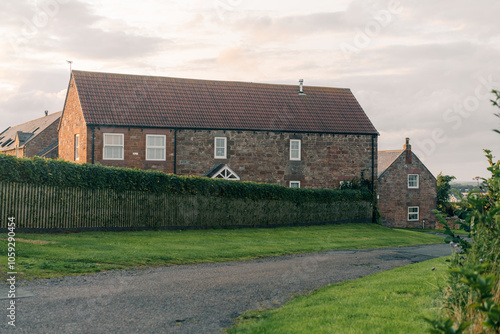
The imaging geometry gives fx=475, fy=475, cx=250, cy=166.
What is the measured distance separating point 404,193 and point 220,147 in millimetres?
23830

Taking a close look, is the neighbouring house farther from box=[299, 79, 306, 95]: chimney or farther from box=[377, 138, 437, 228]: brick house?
box=[377, 138, 437, 228]: brick house

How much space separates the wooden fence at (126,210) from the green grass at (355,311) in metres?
13.9

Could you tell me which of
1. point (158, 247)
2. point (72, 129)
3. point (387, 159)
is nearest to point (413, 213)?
point (387, 159)

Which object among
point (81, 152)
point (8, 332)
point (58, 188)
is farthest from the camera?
point (81, 152)

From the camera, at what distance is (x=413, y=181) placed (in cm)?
5009

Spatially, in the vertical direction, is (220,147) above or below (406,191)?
above

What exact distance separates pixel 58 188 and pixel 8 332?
14.6 metres

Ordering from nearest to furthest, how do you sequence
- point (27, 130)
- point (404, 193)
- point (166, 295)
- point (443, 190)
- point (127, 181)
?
point (166, 295), point (127, 181), point (404, 193), point (443, 190), point (27, 130)

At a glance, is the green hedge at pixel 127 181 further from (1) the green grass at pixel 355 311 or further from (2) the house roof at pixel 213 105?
(1) the green grass at pixel 355 311

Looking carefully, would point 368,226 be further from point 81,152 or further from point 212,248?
point 81,152

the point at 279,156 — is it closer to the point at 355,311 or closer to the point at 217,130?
the point at 217,130

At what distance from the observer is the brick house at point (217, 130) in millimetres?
32531

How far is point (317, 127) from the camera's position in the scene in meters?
37.3

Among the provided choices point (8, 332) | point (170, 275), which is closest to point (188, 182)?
point (170, 275)
